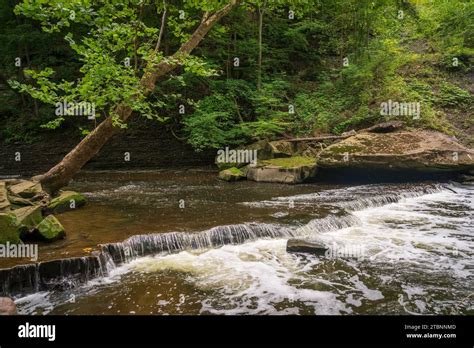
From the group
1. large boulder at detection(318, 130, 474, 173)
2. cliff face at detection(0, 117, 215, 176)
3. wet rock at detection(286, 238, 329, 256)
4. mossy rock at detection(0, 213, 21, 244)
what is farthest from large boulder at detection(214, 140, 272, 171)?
mossy rock at detection(0, 213, 21, 244)

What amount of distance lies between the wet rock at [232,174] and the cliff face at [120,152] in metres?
3.70

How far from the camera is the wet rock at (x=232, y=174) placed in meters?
14.4

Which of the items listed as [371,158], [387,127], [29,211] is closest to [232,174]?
[371,158]

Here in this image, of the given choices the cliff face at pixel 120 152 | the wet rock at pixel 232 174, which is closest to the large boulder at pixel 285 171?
the wet rock at pixel 232 174

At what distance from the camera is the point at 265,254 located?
7184mm

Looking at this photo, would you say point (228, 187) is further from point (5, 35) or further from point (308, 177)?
point (5, 35)

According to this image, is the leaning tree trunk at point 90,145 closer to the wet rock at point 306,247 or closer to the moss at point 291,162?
the wet rock at point 306,247

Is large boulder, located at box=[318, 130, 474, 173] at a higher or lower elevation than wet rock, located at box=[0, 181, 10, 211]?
higher

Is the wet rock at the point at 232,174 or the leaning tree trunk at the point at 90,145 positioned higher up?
the leaning tree trunk at the point at 90,145

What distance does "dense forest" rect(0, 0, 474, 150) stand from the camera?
1636 cm

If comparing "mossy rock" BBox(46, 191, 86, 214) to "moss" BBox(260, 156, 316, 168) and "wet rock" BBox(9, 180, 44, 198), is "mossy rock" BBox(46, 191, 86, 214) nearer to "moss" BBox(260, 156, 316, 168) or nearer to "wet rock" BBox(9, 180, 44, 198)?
"wet rock" BBox(9, 180, 44, 198)

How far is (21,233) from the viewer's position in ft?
22.1

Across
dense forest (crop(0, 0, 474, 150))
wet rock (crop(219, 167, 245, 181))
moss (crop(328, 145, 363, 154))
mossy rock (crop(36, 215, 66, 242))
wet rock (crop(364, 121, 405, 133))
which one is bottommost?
mossy rock (crop(36, 215, 66, 242))

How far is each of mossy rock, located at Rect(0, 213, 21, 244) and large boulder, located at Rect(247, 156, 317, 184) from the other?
30.4 ft
